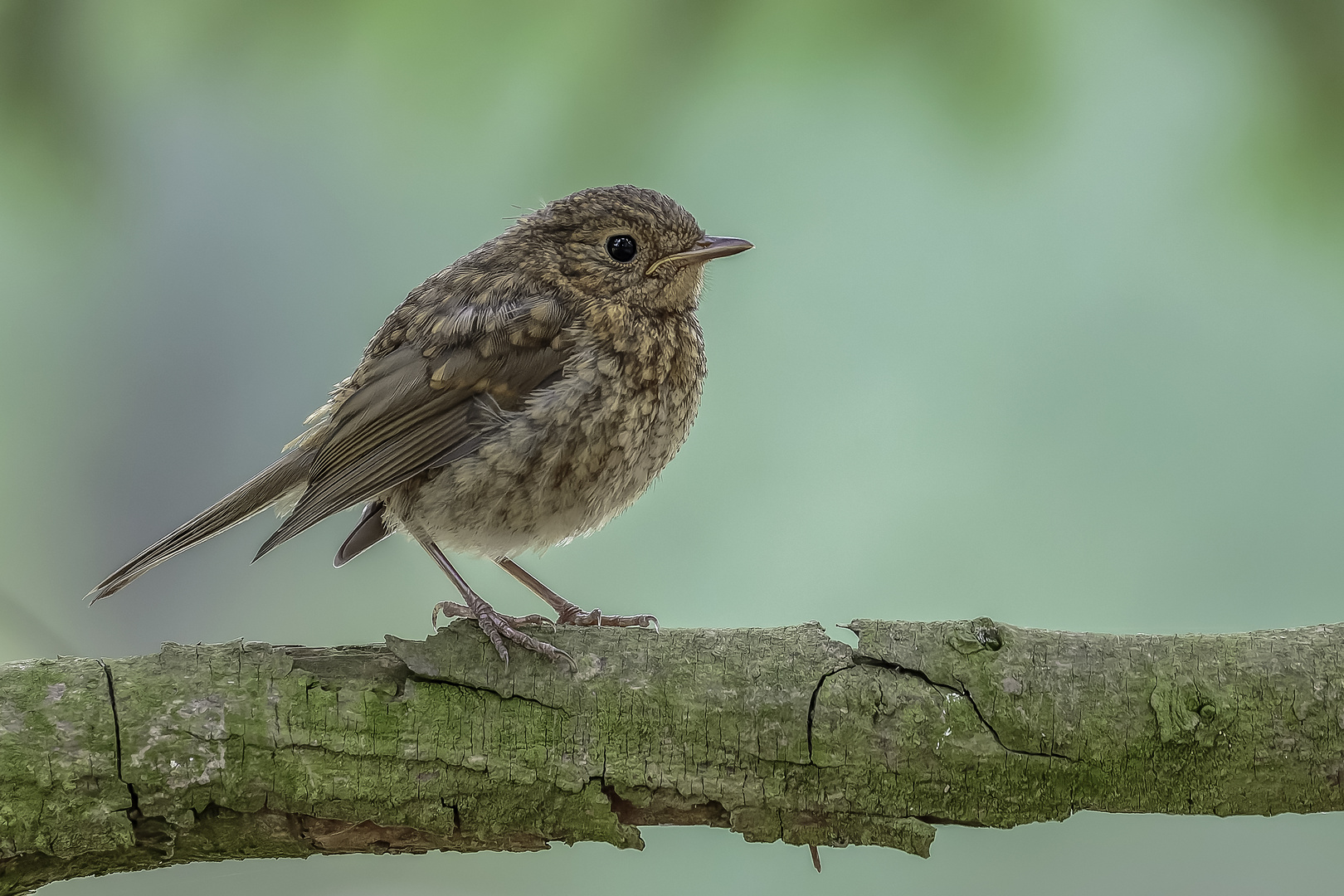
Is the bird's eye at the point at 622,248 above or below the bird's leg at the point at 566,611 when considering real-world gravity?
above

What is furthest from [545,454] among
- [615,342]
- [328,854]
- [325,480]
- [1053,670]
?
[1053,670]

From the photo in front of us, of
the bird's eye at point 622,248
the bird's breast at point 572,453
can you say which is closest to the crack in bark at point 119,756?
the bird's breast at point 572,453

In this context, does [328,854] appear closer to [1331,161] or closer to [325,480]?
[325,480]

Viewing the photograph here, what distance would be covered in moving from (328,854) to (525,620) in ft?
1.91

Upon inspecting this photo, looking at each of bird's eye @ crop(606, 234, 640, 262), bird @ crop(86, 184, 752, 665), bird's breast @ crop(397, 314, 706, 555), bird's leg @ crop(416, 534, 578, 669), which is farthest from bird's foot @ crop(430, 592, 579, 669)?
bird's eye @ crop(606, 234, 640, 262)

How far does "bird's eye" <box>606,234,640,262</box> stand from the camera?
2883 mm

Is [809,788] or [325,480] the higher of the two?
[325,480]

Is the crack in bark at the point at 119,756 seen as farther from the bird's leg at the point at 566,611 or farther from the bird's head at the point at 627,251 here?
the bird's head at the point at 627,251

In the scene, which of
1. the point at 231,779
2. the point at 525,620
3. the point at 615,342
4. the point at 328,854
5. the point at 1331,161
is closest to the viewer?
the point at 231,779

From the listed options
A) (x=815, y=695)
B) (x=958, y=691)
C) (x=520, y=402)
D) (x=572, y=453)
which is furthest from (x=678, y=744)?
(x=520, y=402)

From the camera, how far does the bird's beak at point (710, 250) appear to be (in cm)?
281

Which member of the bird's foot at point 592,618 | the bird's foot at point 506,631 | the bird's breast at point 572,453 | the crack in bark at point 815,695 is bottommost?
the crack in bark at point 815,695

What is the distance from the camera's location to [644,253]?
2.88 m

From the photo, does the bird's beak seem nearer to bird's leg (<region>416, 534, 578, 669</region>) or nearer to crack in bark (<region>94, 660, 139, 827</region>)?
bird's leg (<region>416, 534, 578, 669</region>)
